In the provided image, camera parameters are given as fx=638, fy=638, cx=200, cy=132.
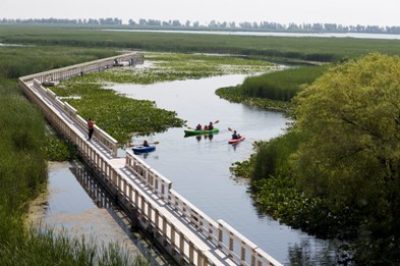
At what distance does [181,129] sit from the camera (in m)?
50.2

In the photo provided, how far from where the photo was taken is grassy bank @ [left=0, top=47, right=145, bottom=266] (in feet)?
56.1

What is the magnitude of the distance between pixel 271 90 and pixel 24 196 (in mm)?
44752

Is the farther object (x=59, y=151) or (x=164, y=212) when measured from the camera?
(x=59, y=151)

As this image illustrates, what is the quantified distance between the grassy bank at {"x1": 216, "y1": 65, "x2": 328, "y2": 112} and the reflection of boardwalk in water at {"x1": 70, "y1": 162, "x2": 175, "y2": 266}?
30.6m

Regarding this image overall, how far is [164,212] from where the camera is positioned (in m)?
25.0

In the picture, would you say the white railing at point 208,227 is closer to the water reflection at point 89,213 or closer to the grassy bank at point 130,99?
the water reflection at point 89,213

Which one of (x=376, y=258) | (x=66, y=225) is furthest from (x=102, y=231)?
(x=376, y=258)

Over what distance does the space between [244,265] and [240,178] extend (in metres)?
16.1

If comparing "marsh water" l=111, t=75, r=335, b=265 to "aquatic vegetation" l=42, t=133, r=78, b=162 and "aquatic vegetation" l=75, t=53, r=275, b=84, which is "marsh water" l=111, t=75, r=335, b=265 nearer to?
"aquatic vegetation" l=42, t=133, r=78, b=162

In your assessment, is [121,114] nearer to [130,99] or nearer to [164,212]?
[130,99]

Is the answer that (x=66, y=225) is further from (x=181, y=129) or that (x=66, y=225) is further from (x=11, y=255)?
(x=181, y=129)

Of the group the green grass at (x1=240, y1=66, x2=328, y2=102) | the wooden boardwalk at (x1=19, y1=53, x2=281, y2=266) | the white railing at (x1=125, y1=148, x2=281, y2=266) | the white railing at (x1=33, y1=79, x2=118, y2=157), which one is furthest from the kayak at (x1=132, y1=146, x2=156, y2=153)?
the green grass at (x1=240, y1=66, x2=328, y2=102)

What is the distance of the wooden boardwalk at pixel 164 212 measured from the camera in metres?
20.2

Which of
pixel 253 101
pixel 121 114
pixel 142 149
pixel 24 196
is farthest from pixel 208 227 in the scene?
pixel 253 101
